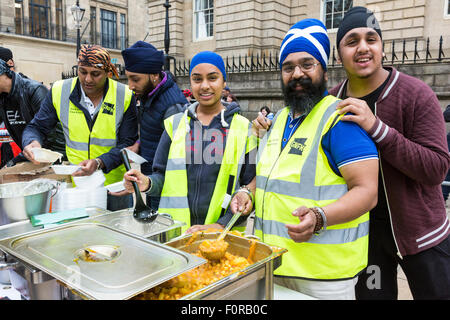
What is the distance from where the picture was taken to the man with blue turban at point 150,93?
2.84 m

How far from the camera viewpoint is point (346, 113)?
1652 mm

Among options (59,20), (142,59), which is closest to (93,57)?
(142,59)

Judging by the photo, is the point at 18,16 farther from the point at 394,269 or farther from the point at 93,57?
the point at 394,269

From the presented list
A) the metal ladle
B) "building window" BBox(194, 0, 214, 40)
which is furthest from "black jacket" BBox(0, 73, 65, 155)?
"building window" BBox(194, 0, 214, 40)

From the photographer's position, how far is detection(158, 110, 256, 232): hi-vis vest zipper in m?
2.13

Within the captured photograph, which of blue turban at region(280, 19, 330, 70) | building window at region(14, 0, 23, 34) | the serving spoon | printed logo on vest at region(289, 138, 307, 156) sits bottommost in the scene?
the serving spoon

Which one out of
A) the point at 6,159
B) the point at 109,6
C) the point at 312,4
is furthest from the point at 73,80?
the point at 109,6

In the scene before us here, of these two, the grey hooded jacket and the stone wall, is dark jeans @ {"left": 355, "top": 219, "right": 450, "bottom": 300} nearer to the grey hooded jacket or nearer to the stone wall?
the grey hooded jacket

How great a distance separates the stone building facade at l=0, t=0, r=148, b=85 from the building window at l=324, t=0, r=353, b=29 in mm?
12851

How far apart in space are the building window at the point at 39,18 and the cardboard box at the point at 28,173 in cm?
2799

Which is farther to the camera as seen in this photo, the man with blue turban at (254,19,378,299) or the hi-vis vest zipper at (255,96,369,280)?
the hi-vis vest zipper at (255,96,369,280)

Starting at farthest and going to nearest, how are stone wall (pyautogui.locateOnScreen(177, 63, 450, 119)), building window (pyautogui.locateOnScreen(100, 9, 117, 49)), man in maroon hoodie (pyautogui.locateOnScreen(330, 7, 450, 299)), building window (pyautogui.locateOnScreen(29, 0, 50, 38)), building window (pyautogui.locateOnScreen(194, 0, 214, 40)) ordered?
building window (pyautogui.locateOnScreen(100, 9, 117, 49)) → building window (pyautogui.locateOnScreen(29, 0, 50, 38)) → building window (pyautogui.locateOnScreen(194, 0, 214, 40)) → stone wall (pyautogui.locateOnScreen(177, 63, 450, 119)) → man in maroon hoodie (pyautogui.locateOnScreen(330, 7, 450, 299))

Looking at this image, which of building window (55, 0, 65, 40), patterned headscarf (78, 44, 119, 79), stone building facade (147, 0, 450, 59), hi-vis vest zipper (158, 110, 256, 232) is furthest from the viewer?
building window (55, 0, 65, 40)

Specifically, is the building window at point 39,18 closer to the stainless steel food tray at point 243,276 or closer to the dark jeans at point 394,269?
the stainless steel food tray at point 243,276
